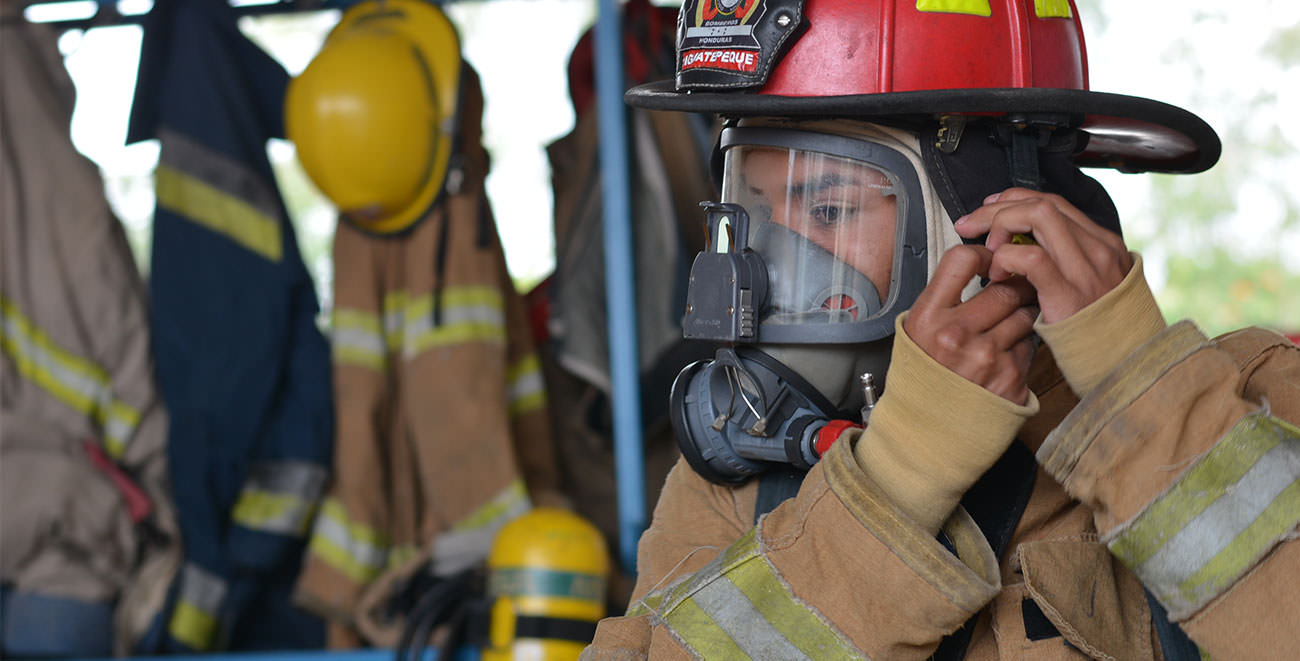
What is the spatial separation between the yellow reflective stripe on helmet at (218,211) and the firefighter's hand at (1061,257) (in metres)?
2.72

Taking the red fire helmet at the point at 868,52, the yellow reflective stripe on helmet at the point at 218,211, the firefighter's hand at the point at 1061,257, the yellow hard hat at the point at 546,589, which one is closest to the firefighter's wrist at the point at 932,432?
the firefighter's hand at the point at 1061,257

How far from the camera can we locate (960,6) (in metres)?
1.35

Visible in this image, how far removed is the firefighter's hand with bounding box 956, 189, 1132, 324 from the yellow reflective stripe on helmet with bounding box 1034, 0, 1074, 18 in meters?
0.37

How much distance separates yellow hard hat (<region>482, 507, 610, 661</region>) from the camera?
267 centimetres

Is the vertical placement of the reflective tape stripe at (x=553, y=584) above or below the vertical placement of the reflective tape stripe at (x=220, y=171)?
below

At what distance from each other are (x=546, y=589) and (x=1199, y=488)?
1.87m

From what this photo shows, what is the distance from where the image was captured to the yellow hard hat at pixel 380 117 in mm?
3115

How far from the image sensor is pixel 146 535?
340 cm

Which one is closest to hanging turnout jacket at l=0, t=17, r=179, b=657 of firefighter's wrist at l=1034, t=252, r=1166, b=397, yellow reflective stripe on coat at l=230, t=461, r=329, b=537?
yellow reflective stripe on coat at l=230, t=461, r=329, b=537

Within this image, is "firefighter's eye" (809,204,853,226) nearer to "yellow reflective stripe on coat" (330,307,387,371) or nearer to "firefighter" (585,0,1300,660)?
"firefighter" (585,0,1300,660)

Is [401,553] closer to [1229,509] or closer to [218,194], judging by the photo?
[218,194]

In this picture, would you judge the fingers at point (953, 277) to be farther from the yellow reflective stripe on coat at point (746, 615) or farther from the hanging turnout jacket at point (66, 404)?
the hanging turnout jacket at point (66, 404)

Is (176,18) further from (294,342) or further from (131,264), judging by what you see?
(294,342)

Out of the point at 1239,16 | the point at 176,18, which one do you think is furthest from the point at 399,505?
the point at 1239,16
